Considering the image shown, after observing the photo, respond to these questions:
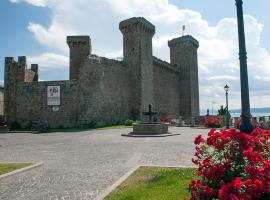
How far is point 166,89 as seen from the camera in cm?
5416

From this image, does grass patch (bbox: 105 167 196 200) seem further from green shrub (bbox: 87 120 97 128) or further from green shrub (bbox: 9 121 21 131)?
green shrub (bbox: 9 121 21 131)

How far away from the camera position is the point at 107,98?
1516 inches

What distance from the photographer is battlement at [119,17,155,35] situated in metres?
→ 43.8

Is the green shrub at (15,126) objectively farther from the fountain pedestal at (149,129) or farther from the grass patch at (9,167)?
the grass patch at (9,167)

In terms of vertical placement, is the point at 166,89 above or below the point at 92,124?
above

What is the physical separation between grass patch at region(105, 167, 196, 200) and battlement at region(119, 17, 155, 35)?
36.4 meters

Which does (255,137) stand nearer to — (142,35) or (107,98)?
(107,98)

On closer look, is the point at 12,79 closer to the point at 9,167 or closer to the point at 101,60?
the point at 101,60

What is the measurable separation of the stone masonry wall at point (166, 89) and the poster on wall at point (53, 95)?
54.4 ft

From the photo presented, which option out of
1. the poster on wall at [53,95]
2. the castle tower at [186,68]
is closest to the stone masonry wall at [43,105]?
the poster on wall at [53,95]

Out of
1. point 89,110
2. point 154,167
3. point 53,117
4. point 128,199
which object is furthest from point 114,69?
point 128,199

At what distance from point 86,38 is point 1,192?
41.6m

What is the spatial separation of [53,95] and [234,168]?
114 ft

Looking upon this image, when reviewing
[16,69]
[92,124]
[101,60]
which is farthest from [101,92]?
[16,69]
